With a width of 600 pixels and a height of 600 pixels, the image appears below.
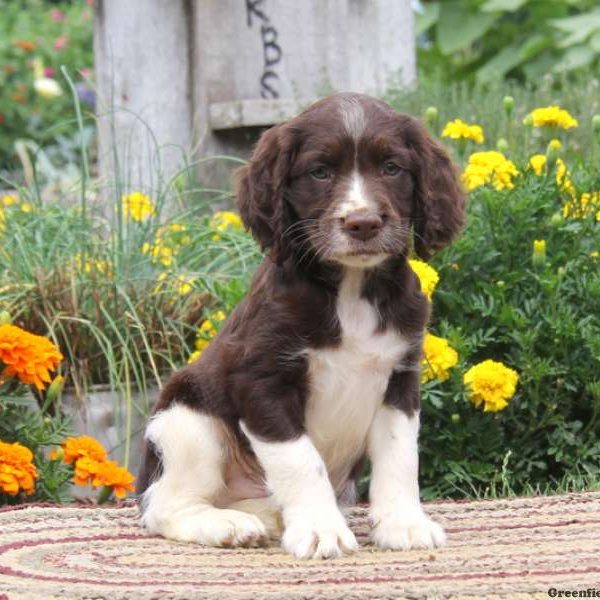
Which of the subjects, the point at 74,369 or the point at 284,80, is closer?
the point at 74,369

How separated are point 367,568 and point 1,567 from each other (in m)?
1.00

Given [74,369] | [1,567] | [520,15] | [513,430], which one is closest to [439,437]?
[513,430]

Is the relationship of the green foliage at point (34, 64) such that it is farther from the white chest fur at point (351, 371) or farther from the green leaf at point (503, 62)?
→ the white chest fur at point (351, 371)

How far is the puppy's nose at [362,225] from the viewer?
384cm

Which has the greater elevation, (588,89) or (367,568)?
(588,89)

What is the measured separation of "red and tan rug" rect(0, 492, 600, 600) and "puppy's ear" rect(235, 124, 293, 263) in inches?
36.6

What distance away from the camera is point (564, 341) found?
5301mm

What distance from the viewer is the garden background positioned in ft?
17.0

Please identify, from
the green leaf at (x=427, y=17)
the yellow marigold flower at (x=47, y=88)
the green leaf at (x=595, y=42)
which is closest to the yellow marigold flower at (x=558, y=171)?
the green leaf at (x=595, y=42)

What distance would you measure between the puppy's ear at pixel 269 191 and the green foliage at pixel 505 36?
254 inches

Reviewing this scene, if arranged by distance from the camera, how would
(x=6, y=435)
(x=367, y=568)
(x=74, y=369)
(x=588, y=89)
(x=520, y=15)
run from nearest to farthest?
1. (x=367, y=568)
2. (x=6, y=435)
3. (x=74, y=369)
4. (x=588, y=89)
5. (x=520, y=15)

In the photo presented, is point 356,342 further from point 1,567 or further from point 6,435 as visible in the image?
point 6,435

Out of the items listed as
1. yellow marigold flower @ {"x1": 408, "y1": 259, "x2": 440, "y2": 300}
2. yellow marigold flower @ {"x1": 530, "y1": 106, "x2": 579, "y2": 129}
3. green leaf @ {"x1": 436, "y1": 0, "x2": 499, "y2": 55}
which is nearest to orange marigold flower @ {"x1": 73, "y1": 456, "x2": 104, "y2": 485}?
yellow marigold flower @ {"x1": 408, "y1": 259, "x2": 440, "y2": 300}

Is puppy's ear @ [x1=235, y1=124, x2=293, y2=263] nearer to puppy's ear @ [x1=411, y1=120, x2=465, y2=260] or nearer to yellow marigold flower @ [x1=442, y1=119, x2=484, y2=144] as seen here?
puppy's ear @ [x1=411, y1=120, x2=465, y2=260]
